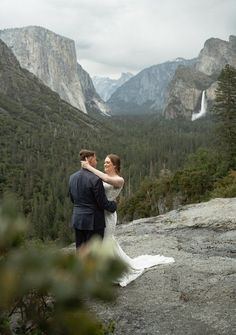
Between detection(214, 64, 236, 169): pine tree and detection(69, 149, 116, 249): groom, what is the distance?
110 ft

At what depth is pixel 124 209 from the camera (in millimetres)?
48031

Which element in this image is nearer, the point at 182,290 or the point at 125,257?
the point at 182,290

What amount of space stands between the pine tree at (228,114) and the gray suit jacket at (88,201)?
33672mm

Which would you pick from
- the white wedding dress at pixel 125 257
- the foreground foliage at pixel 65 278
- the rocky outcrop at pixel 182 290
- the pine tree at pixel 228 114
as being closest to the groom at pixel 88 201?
the white wedding dress at pixel 125 257

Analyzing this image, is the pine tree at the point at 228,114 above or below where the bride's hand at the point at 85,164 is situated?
above

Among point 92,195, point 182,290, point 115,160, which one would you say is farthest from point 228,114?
point 92,195

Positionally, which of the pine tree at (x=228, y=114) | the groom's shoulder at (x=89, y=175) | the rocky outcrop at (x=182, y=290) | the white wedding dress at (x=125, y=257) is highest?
the pine tree at (x=228, y=114)

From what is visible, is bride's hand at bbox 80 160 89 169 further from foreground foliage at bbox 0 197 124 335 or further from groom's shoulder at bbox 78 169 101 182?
foreground foliage at bbox 0 197 124 335

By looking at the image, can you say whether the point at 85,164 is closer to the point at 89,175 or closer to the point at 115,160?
the point at 89,175

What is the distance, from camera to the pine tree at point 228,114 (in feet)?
130

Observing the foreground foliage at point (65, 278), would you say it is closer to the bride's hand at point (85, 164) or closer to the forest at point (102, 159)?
the forest at point (102, 159)

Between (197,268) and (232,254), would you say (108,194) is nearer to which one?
(197,268)

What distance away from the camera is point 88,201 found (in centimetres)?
702

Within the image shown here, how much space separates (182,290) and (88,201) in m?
1.99
